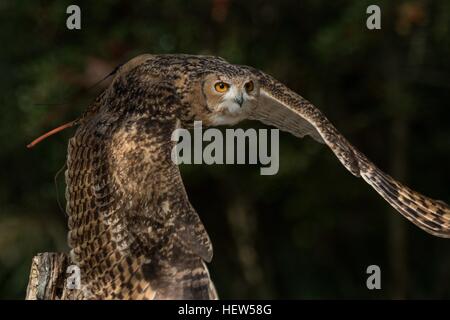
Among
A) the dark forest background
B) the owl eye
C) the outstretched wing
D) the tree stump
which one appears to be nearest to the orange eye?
the owl eye

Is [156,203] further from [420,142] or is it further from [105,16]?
[420,142]

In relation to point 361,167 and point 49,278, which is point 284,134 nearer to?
point 361,167

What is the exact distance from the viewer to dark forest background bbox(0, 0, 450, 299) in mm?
7359

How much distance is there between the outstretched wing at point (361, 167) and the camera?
4.09m

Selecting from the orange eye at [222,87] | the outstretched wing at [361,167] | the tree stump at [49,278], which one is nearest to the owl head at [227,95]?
the orange eye at [222,87]

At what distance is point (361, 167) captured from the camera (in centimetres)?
420

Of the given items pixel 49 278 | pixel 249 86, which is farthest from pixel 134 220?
pixel 249 86

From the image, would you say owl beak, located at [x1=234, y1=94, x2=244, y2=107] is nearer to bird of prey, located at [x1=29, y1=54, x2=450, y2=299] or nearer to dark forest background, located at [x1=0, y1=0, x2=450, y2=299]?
bird of prey, located at [x1=29, y1=54, x2=450, y2=299]

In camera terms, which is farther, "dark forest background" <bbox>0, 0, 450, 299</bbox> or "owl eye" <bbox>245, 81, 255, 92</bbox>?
"dark forest background" <bbox>0, 0, 450, 299</bbox>

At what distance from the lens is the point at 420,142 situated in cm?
892

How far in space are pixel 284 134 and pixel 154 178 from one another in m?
4.54

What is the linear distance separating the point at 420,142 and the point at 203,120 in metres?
5.14

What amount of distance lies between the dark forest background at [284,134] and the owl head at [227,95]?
9.42 feet
